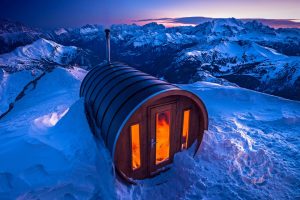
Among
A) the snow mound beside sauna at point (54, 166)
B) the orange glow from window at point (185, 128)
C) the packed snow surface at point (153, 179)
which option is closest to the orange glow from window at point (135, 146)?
the packed snow surface at point (153, 179)

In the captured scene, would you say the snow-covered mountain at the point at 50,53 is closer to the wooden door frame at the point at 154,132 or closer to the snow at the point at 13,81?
the snow at the point at 13,81

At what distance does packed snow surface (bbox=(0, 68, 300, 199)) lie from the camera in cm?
476

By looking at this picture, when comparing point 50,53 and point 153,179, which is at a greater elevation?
point 153,179

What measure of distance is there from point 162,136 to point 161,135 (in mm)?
56

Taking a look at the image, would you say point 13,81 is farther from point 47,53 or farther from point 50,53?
point 50,53

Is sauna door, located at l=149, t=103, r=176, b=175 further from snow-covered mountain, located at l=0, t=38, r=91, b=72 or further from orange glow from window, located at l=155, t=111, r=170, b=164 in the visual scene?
snow-covered mountain, located at l=0, t=38, r=91, b=72

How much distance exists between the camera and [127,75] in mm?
7402

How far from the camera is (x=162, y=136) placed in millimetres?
6629

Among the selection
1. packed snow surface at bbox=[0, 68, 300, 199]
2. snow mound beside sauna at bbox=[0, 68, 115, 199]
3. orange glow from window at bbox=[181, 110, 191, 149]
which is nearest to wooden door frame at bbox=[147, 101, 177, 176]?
packed snow surface at bbox=[0, 68, 300, 199]

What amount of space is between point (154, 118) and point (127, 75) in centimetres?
227

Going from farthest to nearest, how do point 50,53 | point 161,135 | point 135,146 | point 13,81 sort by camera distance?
point 50,53
point 13,81
point 161,135
point 135,146

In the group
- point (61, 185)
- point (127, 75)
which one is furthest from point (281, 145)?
point (61, 185)

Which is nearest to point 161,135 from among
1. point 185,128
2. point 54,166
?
point 185,128

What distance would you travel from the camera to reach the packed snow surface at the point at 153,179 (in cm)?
476
